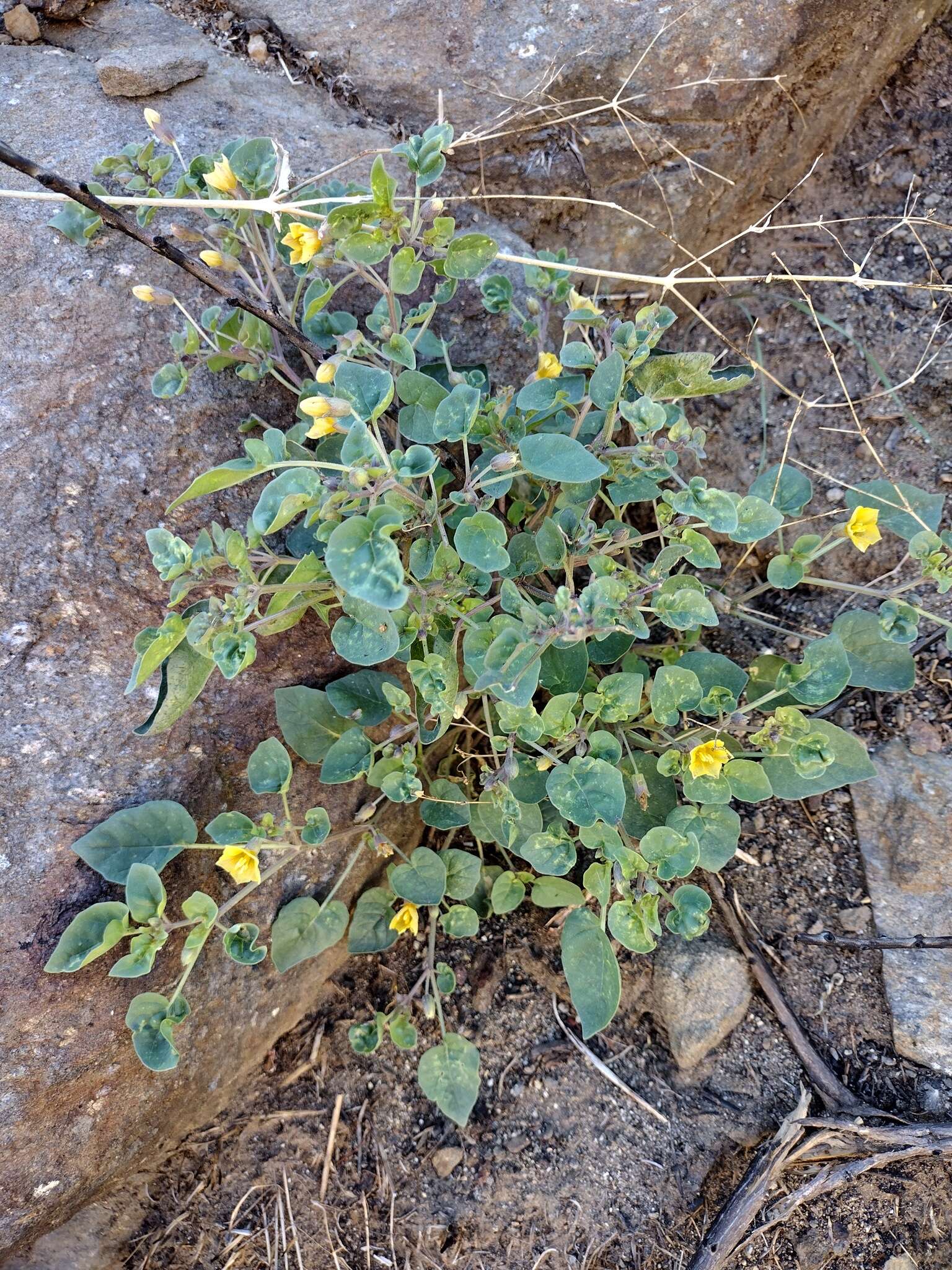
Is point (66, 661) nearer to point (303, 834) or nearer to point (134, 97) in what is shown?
point (303, 834)

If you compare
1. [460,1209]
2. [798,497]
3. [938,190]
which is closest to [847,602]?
[798,497]

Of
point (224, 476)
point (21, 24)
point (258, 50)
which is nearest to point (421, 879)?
point (224, 476)

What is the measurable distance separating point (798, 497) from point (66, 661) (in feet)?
6.20

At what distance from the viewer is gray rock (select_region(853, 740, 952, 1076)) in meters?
2.31

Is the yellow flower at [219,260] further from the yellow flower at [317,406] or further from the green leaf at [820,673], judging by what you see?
the green leaf at [820,673]

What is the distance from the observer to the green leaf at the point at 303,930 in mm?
2334

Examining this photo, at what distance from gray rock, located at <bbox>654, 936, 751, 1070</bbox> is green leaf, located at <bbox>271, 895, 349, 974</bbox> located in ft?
2.92

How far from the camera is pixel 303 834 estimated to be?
7.08 feet

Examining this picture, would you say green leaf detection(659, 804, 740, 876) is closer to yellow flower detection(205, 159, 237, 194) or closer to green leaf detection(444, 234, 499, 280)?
green leaf detection(444, 234, 499, 280)

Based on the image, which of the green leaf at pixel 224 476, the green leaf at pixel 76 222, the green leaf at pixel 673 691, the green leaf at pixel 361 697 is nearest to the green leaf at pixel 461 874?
the green leaf at pixel 361 697

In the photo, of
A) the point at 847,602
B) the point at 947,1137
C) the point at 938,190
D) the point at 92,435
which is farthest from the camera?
the point at 938,190

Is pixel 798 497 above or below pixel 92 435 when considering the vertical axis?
above

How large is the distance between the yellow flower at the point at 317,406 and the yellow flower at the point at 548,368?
2.03 ft

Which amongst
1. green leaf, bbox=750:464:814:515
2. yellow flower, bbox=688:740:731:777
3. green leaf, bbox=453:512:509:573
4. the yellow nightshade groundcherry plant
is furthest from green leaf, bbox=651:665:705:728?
green leaf, bbox=750:464:814:515
